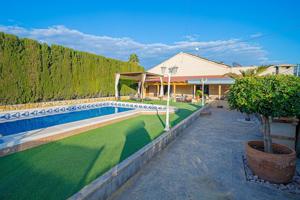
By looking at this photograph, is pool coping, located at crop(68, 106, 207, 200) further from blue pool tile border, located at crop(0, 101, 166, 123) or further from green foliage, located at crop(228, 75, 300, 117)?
blue pool tile border, located at crop(0, 101, 166, 123)

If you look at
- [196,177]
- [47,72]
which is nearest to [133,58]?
[47,72]

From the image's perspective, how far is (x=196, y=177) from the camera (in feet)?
14.9

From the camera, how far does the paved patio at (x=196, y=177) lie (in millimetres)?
3809

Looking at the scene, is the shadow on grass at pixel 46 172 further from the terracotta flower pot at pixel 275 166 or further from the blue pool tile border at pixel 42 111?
the blue pool tile border at pixel 42 111

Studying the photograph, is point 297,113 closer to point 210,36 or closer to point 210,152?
point 210,152

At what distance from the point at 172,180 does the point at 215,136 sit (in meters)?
4.92

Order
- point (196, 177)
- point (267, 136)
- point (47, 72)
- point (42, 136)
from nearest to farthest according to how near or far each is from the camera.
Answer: point (196, 177) → point (267, 136) → point (42, 136) → point (47, 72)

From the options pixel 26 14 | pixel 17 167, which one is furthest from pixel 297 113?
pixel 26 14

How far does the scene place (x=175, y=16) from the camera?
2894 cm

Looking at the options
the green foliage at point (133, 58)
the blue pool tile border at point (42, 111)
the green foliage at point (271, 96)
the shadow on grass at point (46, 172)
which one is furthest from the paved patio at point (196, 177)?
the green foliage at point (133, 58)

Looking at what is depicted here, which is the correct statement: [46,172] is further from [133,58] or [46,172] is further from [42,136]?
[133,58]

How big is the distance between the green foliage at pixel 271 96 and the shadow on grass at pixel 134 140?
12.2 ft

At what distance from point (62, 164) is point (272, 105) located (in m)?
5.81

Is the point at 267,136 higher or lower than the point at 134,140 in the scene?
higher
